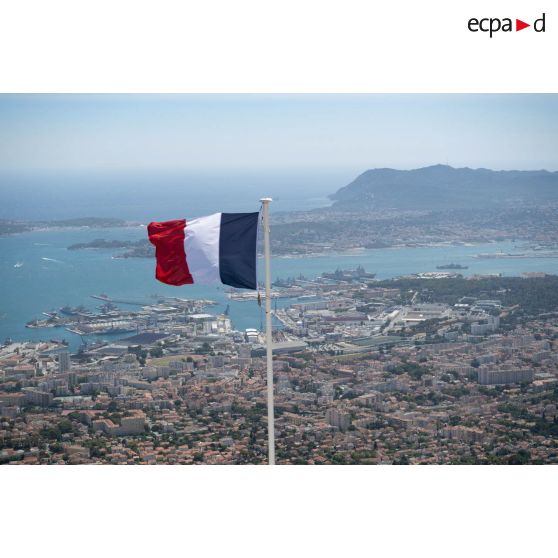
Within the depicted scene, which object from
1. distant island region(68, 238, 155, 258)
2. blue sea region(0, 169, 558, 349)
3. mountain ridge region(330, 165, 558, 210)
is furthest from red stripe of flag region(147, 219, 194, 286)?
mountain ridge region(330, 165, 558, 210)

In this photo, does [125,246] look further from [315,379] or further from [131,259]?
[315,379]

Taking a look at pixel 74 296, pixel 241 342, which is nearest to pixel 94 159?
pixel 74 296

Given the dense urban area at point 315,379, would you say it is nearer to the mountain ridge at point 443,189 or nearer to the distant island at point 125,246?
the distant island at point 125,246

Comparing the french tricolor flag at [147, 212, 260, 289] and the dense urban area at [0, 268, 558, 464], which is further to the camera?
the dense urban area at [0, 268, 558, 464]

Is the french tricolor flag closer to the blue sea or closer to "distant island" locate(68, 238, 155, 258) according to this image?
the blue sea

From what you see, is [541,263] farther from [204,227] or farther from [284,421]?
[204,227]

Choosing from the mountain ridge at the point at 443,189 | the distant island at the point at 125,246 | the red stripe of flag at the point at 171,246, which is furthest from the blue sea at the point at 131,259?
the red stripe of flag at the point at 171,246
